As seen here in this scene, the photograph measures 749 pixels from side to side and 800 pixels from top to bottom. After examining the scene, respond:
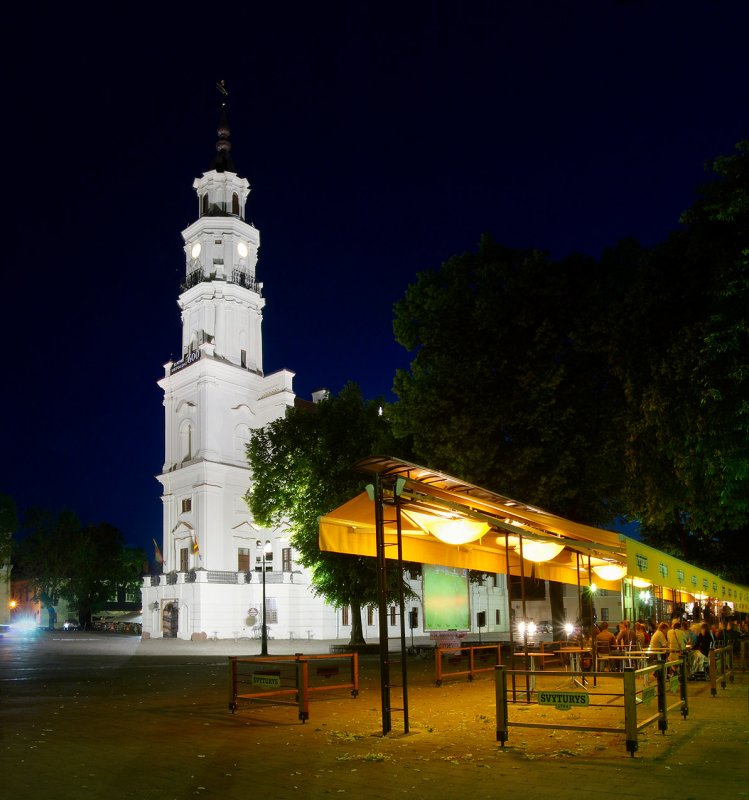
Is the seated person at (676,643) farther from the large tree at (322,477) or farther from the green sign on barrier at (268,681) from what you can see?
the large tree at (322,477)

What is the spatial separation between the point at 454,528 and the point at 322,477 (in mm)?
25800

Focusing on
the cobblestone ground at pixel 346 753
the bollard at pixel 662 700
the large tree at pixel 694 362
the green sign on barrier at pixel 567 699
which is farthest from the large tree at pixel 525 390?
the green sign on barrier at pixel 567 699

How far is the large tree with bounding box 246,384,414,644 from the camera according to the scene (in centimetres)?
3681

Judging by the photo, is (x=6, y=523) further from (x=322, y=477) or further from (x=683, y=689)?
(x=683, y=689)

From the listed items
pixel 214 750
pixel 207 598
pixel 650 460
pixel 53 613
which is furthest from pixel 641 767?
pixel 53 613

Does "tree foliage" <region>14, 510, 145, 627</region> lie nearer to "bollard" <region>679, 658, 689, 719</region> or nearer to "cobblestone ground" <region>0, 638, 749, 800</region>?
"cobblestone ground" <region>0, 638, 749, 800</region>

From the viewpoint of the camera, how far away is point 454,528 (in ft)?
45.1

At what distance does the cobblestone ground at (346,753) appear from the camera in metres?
8.55

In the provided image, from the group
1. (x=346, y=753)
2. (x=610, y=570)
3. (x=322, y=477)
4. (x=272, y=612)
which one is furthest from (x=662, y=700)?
(x=272, y=612)

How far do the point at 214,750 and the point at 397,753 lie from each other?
2.52 m

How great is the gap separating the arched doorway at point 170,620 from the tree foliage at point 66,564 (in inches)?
1529

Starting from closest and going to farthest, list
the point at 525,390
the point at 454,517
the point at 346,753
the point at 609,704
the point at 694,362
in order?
the point at 346,753, the point at 609,704, the point at 454,517, the point at 694,362, the point at 525,390

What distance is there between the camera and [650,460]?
22750 millimetres

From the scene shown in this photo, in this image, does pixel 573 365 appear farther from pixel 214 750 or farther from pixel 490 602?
pixel 490 602
